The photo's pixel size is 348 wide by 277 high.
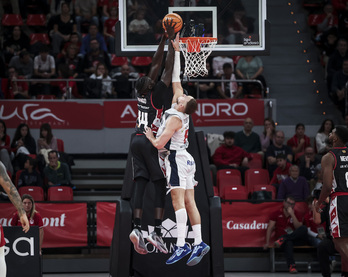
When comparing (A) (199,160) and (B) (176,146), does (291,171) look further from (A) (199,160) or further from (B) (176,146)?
(B) (176,146)

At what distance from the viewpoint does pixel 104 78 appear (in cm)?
1700

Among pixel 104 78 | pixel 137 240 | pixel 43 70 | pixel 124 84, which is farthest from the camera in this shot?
pixel 43 70

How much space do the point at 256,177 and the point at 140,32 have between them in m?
5.72

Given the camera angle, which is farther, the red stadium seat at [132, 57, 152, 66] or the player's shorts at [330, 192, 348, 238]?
the red stadium seat at [132, 57, 152, 66]

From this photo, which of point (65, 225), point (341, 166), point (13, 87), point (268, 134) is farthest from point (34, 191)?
point (341, 166)

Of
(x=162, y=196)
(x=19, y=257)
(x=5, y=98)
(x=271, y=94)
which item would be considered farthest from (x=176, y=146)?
(x=271, y=94)

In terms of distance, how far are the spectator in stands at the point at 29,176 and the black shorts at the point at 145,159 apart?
18.4 feet

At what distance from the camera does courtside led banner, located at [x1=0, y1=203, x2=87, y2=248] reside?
13.6 metres

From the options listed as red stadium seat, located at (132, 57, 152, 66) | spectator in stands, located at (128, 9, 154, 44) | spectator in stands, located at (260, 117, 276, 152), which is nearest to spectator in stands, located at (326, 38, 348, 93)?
spectator in stands, located at (260, 117, 276, 152)

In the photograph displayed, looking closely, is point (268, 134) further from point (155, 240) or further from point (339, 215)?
point (155, 240)

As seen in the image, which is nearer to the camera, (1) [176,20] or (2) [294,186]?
(1) [176,20]

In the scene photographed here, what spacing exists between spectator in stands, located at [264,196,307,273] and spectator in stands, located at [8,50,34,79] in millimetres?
7453

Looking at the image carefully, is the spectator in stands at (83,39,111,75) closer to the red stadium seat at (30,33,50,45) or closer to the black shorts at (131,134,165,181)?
the red stadium seat at (30,33,50,45)

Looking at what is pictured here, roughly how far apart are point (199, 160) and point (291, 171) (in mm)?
4174
